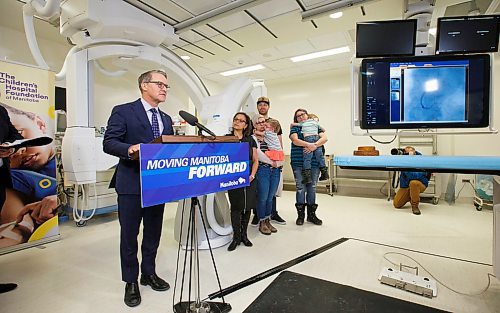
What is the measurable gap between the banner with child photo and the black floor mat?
2.46 m

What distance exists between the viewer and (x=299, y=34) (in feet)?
12.6

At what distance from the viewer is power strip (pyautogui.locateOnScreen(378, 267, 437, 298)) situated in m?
1.86

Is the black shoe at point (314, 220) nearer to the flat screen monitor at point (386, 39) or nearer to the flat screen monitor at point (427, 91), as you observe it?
the flat screen monitor at point (427, 91)

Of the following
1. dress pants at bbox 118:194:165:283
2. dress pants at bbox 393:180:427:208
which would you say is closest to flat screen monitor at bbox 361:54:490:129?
dress pants at bbox 118:194:165:283

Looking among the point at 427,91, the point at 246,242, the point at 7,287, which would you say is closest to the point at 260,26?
the point at 427,91

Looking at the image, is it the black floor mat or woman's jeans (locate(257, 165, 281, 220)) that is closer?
the black floor mat

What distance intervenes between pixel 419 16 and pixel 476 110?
1.19m

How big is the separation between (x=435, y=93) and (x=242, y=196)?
1762 mm

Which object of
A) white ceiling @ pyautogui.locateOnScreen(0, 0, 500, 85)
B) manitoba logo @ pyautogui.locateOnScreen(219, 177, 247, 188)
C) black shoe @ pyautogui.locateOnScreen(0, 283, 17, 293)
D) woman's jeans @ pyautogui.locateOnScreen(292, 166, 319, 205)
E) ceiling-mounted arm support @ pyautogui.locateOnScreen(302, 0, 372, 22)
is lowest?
black shoe @ pyautogui.locateOnScreen(0, 283, 17, 293)

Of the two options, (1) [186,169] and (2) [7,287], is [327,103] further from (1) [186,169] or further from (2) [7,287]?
(2) [7,287]

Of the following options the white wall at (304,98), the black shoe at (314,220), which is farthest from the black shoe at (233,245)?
the white wall at (304,98)

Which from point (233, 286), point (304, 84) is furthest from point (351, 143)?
point (233, 286)

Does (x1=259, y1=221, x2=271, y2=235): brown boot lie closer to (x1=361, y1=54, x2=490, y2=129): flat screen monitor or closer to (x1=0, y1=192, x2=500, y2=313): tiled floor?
(x1=0, y1=192, x2=500, y2=313): tiled floor

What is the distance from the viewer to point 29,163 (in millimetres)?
2814
